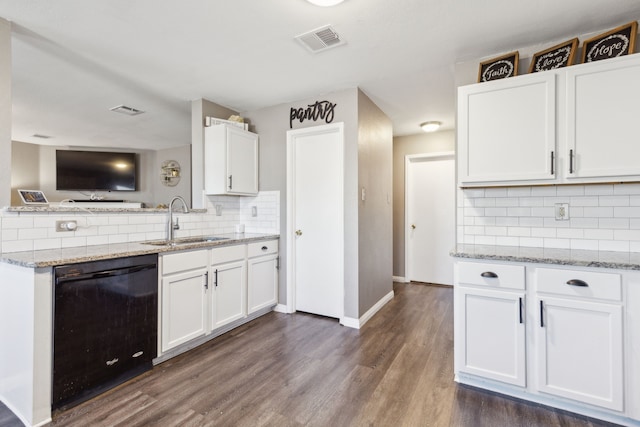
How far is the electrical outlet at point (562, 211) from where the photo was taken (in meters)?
2.10

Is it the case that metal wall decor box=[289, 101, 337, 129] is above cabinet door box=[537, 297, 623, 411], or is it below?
above

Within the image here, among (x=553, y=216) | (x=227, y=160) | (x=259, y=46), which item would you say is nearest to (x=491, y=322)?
(x=553, y=216)

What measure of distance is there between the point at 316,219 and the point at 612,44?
2581 mm

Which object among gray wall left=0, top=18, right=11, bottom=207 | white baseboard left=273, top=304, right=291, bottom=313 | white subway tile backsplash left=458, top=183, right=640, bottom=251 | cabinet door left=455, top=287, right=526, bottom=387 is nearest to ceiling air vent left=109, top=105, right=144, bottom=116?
gray wall left=0, top=18, right=11, bottom=207

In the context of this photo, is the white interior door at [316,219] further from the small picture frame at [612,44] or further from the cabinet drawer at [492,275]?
the small picture frame at [612,44]

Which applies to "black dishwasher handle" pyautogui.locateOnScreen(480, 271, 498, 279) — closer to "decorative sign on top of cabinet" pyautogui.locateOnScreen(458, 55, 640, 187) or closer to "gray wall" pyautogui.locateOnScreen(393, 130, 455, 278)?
"decorative sign on top of cabinet" pyautogui.locateOnScreen(458, 55, 640, 187)

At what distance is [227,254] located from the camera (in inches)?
109

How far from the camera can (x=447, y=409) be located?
5.76 feet

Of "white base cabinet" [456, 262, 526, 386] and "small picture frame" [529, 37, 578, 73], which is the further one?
"small picture frame" [529, 37, 578, 73]

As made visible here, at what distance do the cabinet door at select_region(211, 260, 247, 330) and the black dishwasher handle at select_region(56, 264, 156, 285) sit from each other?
629 mm

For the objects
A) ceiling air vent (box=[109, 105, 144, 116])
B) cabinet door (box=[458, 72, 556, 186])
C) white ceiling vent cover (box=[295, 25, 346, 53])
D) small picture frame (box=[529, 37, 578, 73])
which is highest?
ceiling air vent (box=[109, 105, 144, 116])

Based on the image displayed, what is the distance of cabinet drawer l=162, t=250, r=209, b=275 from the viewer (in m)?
2.25

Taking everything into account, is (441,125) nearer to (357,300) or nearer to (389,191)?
(389,191)

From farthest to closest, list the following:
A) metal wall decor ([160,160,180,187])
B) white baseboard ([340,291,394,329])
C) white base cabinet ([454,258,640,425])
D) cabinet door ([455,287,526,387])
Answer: metal wall decor ([160,160,180,187]), white baseboard ([340,291,394,329]), cabinet door ([455,287,526,387]), white base cabinet ([454,258,640,425])
